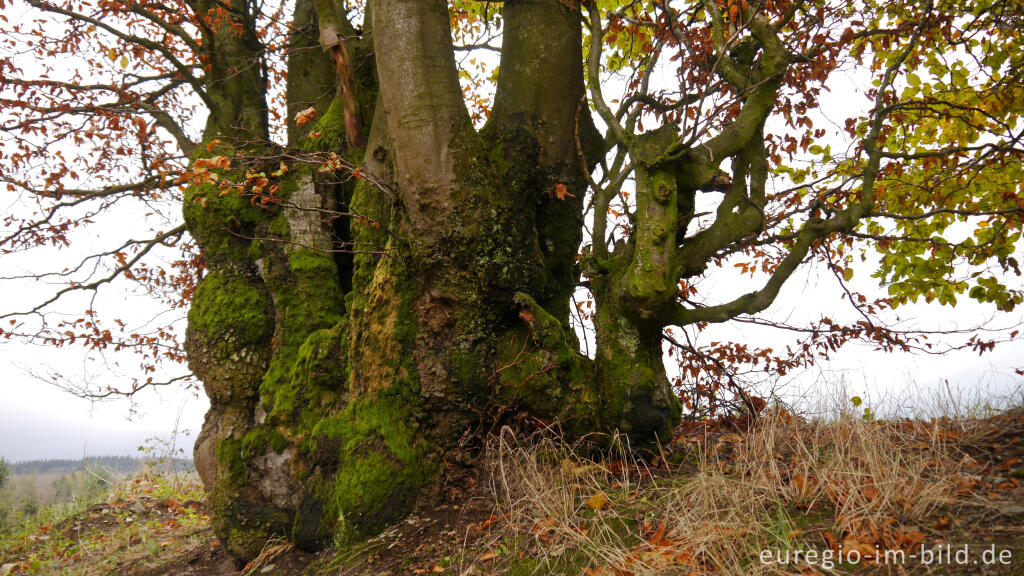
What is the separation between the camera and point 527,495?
3.45 meters

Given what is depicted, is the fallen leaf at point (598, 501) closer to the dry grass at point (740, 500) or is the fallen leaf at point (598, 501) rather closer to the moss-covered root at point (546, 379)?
the dry grass at point (740, 500)

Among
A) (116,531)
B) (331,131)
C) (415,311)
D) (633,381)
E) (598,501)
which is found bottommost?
(116,531)

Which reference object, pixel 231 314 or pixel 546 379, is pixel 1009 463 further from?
pixel 231 314

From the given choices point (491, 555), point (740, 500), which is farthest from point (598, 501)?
point (740, 500)

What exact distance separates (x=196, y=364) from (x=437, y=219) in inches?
118

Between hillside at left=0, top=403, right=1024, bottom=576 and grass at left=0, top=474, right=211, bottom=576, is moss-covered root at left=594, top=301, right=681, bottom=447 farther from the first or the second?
grass at left=0, top=474, right=211, bottom=576

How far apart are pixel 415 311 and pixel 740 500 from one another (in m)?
2.59

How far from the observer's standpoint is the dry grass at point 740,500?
258 cm

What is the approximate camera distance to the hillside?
2439 mm

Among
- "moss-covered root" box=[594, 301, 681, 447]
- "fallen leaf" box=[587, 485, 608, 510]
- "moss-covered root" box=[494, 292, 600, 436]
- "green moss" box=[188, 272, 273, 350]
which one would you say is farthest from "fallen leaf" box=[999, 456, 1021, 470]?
"green moss" box=[188, 272, 273, 350]

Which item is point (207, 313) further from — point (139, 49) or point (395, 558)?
point (139, 49)

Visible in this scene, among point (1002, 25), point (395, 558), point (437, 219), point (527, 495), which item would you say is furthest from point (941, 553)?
point (1002, 25)

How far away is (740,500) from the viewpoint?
9.59ft

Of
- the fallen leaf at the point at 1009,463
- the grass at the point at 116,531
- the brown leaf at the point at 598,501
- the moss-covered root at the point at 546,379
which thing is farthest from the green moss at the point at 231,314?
the fallen leaf at the point at 1009,463
